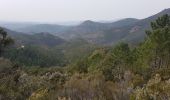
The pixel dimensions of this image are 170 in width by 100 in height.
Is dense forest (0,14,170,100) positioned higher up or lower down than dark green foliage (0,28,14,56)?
lower down

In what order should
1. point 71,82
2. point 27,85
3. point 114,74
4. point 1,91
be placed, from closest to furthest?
point 71,82 < point 1,91 < point 27,85 < point 114,74

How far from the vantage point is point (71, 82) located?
51531 mm

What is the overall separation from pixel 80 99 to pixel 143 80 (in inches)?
485

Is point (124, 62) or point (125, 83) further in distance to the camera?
point (124, 62)

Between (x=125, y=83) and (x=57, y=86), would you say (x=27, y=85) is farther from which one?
(x=125, y=83)

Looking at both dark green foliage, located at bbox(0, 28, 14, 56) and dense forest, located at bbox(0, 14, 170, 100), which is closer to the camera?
dense forest, located at bbox(0, 14, 170, 100)

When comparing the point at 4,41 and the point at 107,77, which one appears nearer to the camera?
the point at 107,77

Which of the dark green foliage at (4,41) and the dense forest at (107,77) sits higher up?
the dark green foliage at (4,41)

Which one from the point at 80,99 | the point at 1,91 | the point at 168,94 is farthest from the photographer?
the point at 1,91

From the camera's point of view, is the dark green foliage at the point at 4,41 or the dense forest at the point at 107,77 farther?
the dark green foliage at the point at 4,41

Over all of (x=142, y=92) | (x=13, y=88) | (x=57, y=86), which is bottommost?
(x=13, y=88)

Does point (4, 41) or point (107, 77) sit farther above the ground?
point (4, 41)

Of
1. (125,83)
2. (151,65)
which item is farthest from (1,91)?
(151,65)

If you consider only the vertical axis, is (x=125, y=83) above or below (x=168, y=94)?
below
